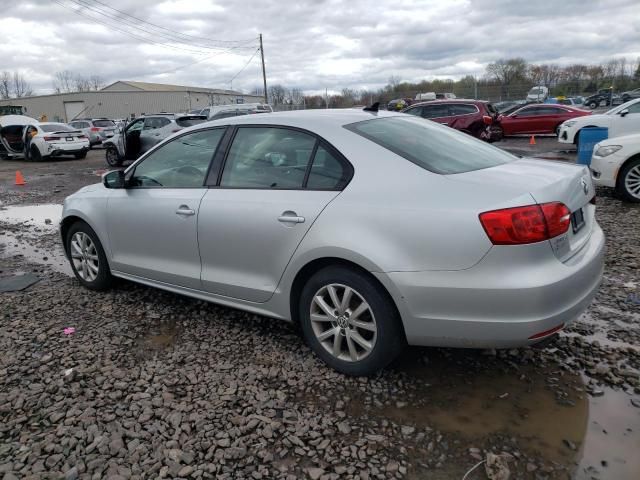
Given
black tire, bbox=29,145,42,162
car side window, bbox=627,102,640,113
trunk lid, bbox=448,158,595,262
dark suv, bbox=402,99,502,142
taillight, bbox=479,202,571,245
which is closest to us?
taillight, bbox=479,202,571,245

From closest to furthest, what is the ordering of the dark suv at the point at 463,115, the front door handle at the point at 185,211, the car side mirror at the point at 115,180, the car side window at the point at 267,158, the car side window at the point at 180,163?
1. the car side window at the point at 267,158
2. the front door handle at the point at 185,211
3. the car side window at the point at 180,163
4. the car side mirror at the point at 115,180
5. the dark suv at the point at 463,115

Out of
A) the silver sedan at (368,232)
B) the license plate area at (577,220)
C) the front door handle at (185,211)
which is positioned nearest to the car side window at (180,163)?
the silver sedan at (368,232)

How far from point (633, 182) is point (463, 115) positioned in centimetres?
931

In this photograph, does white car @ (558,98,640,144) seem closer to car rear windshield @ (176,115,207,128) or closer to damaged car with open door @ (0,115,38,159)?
car rear windshield @ (176,115,207,128)

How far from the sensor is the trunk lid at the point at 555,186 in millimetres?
2625

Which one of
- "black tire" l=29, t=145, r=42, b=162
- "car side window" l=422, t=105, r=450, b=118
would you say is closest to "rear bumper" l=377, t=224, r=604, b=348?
"car side window" l=422, t=105, r=450, b=118

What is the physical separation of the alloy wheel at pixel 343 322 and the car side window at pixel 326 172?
61cm

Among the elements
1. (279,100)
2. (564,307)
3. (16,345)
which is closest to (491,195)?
(564,307)

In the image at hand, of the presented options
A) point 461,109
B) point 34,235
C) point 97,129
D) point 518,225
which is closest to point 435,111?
point 461,109

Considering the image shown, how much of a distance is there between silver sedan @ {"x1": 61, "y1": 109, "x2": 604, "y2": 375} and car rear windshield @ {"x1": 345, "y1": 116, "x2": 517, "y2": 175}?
16 mm

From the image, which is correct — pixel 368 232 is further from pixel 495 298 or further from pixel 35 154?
pixel 35 154

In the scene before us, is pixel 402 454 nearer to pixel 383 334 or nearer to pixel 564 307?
pixel 383 334

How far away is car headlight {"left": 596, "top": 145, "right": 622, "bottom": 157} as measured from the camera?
24.6 feet

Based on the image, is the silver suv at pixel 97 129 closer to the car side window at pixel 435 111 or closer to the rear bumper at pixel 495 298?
the car side window at pixel 435 111
